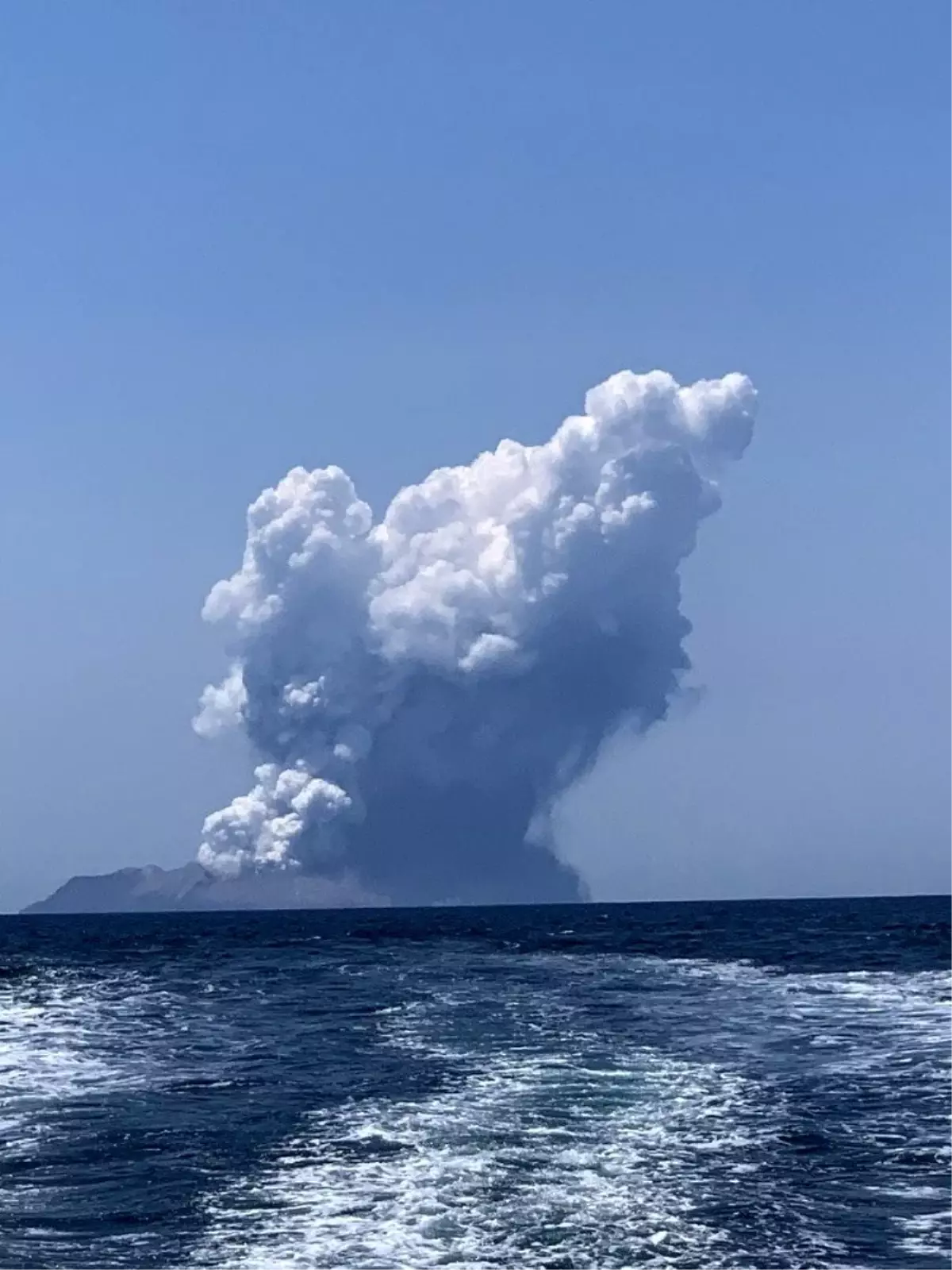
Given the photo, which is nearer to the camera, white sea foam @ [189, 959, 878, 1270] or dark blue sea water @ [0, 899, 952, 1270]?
white sea foam @ [189, 959, 878, 1270]

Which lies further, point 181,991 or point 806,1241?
point 181,991

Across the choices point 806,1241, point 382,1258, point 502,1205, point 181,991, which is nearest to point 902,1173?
point 806,1241

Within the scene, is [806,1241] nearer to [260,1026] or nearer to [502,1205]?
[502,1205]

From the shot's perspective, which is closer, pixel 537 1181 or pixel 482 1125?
pixel 537 1181

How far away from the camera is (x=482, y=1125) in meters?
33.2

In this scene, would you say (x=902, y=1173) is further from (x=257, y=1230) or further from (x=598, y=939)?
(x=598, y=939)

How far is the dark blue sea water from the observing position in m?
23.9

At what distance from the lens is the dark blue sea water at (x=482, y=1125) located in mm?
23906

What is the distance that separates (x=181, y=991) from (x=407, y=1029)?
69.9 feet

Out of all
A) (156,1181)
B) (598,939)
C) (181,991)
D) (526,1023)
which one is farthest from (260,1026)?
(598,939)

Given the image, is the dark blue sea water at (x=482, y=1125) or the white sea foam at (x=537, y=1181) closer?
the white sea foam at (x=537, y=1181)

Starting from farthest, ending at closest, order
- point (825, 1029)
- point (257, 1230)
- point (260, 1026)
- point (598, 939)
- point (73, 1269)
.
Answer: point (598, 939) → point (260, 1026) → point (825, 1029) → point (257, 1230) → point (73, 1269)

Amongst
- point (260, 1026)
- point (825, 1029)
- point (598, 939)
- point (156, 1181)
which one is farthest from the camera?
point (598, 939)

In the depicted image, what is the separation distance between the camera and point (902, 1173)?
2820 centimetres
